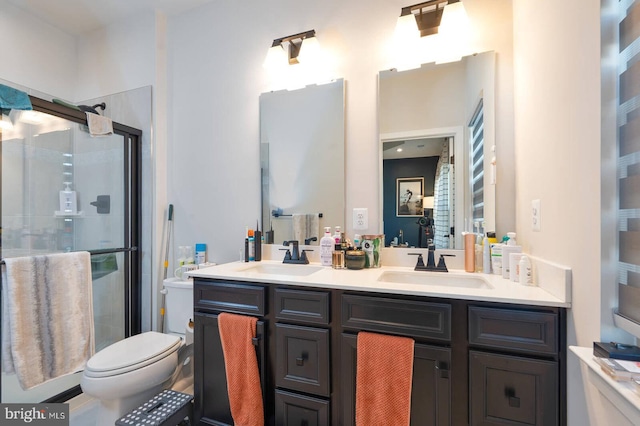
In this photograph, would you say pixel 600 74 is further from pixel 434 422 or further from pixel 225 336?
pixel 225 336

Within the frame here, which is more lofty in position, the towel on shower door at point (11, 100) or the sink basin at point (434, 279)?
the towel on shower door at point (11, 100)

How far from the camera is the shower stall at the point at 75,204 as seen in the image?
1.67 metres

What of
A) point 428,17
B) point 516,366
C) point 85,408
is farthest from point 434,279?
point 85,408

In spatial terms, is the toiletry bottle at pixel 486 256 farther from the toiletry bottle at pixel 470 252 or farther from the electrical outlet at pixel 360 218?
the electrical outlet at pixel 360 218

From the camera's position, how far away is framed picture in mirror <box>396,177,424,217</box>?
162 cm

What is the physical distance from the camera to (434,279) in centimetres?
147

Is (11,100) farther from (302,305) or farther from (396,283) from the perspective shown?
(396,283)

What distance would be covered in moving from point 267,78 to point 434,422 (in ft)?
6.98

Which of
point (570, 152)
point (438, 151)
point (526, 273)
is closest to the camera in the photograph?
point (570, 152)

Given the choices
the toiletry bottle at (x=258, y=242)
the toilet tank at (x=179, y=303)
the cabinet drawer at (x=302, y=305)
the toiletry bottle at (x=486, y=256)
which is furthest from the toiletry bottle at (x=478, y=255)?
the toilet tank at (x=179, y=303)

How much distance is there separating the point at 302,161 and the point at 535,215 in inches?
50.6

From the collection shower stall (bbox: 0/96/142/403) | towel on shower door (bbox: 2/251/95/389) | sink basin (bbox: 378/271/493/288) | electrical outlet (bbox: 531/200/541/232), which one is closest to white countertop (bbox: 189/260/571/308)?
sink basin (bbox: 378/271/493/288)
